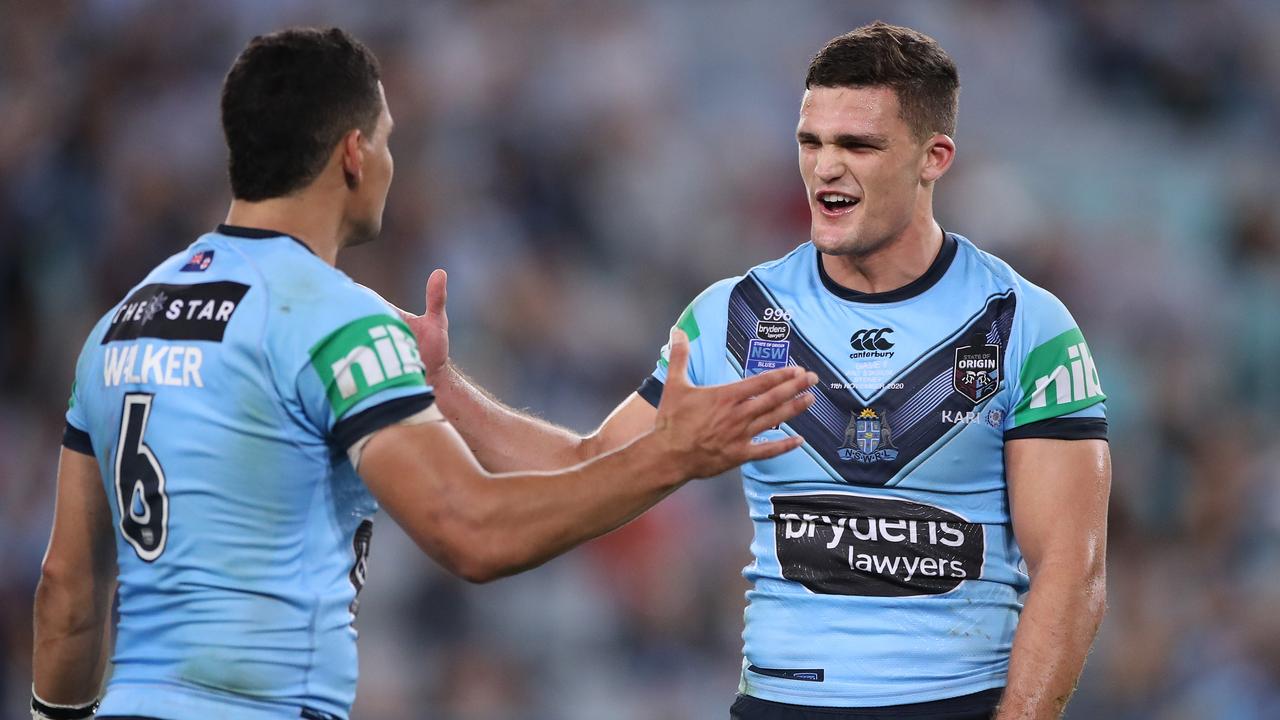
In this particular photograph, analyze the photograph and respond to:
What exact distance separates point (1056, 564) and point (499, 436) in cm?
174

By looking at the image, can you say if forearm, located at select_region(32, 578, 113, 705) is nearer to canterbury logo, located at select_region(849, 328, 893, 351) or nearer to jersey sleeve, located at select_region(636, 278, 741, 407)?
jersey sleeve, located at select_region(636, 278, 741, 407)

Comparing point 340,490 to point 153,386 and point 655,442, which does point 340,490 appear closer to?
point 153,386

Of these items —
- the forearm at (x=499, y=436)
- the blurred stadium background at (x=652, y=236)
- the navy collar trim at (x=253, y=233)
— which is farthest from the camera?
the blurred stadium background at (x=652, y=236)

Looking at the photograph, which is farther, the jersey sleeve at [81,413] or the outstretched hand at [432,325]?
the outstretched hand at [432,325]

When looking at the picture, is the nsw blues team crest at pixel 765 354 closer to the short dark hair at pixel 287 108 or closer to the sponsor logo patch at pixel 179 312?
the short dark hair at pixel 287 108

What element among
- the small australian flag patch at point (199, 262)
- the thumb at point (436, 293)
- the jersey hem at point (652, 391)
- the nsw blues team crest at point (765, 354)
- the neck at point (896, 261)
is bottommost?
the jersey hem at point (652, 391)

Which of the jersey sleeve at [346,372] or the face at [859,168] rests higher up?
the face at [859,168]

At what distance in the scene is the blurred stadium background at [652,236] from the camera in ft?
30.5

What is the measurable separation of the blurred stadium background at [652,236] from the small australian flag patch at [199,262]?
5.69 metres

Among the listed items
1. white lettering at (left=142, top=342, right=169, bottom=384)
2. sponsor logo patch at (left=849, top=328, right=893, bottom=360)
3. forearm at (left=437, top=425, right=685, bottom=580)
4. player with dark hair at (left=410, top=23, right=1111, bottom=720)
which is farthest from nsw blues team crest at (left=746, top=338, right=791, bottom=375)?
white lettering at (left=142, top=342, right=169, bottom=384)

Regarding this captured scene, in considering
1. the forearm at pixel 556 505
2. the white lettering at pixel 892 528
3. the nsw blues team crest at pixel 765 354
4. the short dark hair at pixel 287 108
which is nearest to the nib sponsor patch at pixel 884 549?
the white lettering at pixel 892 528

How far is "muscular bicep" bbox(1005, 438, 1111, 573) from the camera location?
4070 mm

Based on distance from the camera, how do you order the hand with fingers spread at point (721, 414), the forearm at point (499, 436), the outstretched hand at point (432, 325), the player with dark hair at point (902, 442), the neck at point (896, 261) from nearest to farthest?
the hand with fingers spread at point (721, 414), the player with dark hair at point (902, 442), the neck at point (896, 261), the outstretched hand at point (432, 325), the forearm at point (499, 436)

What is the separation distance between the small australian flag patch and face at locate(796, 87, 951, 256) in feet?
5.74
